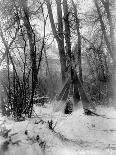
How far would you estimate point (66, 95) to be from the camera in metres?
8.88

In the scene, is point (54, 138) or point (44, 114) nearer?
point (54, 138)

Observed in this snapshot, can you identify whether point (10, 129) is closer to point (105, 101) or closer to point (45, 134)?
point (45, 134)

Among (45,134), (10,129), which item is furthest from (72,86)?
(10,129)

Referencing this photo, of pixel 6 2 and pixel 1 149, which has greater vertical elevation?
pixel 6 2

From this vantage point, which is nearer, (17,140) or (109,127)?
(17,140)

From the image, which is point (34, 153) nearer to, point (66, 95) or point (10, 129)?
point (10, 129)

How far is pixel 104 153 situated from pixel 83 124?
2798mm

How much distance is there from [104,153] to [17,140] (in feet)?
3.70

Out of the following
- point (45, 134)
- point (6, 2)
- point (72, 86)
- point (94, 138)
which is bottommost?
point (94, 138)

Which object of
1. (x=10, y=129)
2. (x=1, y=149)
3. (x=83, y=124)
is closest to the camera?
(x=1, y=149)

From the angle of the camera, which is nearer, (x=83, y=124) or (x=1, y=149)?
(x=1, y=149)

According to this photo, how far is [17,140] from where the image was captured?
2.80m

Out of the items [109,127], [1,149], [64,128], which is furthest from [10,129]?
[109,127]

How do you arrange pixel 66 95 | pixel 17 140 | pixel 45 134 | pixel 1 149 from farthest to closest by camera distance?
pixel 66 95 → pixel 45 134 → pixel 17 140 → pixel 1 149
